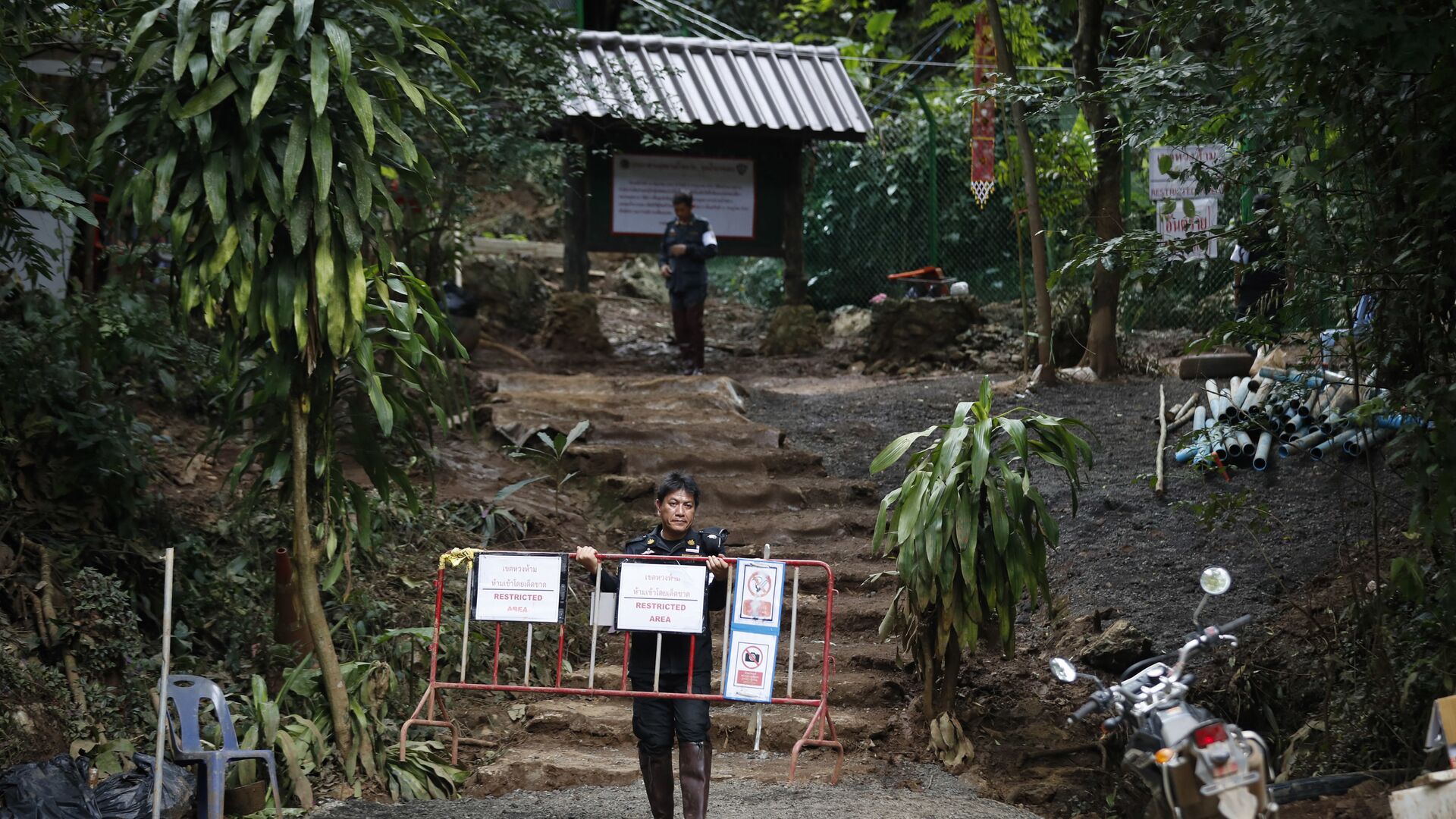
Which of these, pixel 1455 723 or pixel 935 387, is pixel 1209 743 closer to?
pixel 1455 723

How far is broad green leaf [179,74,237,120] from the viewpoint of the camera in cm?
513

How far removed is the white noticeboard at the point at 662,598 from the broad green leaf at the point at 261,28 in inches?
91.7

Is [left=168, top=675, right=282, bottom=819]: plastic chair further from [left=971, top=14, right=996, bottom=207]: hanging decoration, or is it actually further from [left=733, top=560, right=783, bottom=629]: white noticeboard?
[left=971, top=14, right=996, bottom=207]: hanging decoration

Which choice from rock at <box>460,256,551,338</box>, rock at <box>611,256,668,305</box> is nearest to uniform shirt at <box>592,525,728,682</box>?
rock at <box>460,256,551,338</box>

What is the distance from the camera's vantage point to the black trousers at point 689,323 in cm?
1248

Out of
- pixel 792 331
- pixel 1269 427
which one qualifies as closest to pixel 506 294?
pixel 792 331

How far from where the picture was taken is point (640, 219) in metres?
13.4

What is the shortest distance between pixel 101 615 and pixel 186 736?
1252mm

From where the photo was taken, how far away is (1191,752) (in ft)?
12.5

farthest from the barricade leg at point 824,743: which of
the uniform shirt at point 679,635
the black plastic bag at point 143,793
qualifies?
the black plastic bag at point 143,793

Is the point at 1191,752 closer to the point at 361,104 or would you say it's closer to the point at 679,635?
the point at 679,635

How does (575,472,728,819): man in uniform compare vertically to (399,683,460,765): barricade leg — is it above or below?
above

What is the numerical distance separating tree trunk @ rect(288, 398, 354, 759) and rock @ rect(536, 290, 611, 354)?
814 centimetres

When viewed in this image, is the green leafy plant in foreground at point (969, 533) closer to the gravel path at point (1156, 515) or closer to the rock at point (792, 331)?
the gravel path at point (1156, 515)
